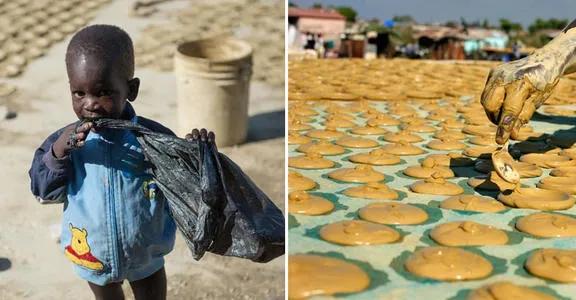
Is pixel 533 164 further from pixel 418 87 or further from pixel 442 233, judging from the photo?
pixel 418 87

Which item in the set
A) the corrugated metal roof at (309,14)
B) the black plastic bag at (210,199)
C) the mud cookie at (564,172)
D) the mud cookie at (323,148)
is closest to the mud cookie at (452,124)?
the mud cookie at (323,148)

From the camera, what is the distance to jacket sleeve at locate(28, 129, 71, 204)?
2.12 meters

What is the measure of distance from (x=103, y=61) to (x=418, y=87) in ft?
15.9

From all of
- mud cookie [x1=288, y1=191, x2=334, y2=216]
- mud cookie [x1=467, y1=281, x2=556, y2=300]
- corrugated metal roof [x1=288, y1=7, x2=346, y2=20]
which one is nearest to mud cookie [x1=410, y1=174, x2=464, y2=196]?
mud cookie [x1=288, y1=191, x2=334, y2=216]

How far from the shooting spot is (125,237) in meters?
2.19

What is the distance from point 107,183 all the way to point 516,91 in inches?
67.6

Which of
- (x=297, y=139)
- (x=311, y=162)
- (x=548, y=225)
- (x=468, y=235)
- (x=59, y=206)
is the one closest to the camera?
(x=468, y=235)

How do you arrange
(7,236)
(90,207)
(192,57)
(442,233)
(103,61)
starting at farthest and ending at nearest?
(192,57), (7,236), (442,233), (90,207), (103,61)

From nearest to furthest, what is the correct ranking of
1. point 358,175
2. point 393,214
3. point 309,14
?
point 393,214 → point 358,175 → point 309,14

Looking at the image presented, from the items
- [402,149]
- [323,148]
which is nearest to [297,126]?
[323,148]

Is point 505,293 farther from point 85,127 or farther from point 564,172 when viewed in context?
point 564,172

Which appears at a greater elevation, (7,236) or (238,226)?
(238,226)

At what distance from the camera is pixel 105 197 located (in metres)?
2.16

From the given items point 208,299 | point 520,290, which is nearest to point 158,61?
point 208,299
